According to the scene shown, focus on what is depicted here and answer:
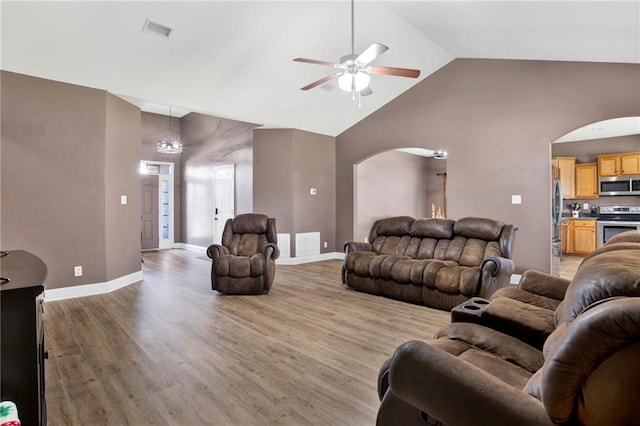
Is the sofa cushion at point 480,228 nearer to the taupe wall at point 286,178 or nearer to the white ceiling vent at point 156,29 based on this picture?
the taupe wall at point 286,178

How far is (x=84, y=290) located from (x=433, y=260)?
15.2ft

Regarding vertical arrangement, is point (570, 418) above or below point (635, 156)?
below

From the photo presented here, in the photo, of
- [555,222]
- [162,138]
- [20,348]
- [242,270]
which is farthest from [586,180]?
[162,138]

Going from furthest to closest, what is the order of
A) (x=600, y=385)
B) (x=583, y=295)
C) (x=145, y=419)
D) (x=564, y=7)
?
(x=564, y=7) → (x=145, y=419) → (x=583, y=295) → (x=600, y=385)

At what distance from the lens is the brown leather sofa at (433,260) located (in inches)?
146

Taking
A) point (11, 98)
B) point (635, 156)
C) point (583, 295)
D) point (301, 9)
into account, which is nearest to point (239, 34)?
point (301, 9)

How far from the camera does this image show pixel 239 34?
4.06 meters

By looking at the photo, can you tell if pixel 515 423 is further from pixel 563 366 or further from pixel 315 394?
pixel 315 394

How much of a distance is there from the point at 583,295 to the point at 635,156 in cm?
842

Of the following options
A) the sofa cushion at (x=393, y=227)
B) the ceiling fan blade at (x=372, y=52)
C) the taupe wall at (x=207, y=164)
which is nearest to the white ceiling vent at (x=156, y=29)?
the ceiling fan blade at (x=372, y=52)

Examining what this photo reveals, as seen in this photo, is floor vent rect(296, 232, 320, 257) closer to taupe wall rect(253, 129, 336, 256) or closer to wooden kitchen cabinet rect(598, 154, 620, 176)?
taupe wall rect(253, 129, 336, 256)

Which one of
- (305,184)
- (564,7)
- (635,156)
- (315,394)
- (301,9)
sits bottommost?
(315,394)

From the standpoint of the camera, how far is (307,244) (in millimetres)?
7086

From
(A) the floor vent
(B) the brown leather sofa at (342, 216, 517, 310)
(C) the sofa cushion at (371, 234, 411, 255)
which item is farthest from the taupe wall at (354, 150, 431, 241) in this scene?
(B) the brown leather sofa at (342, 216, 517, 310)
